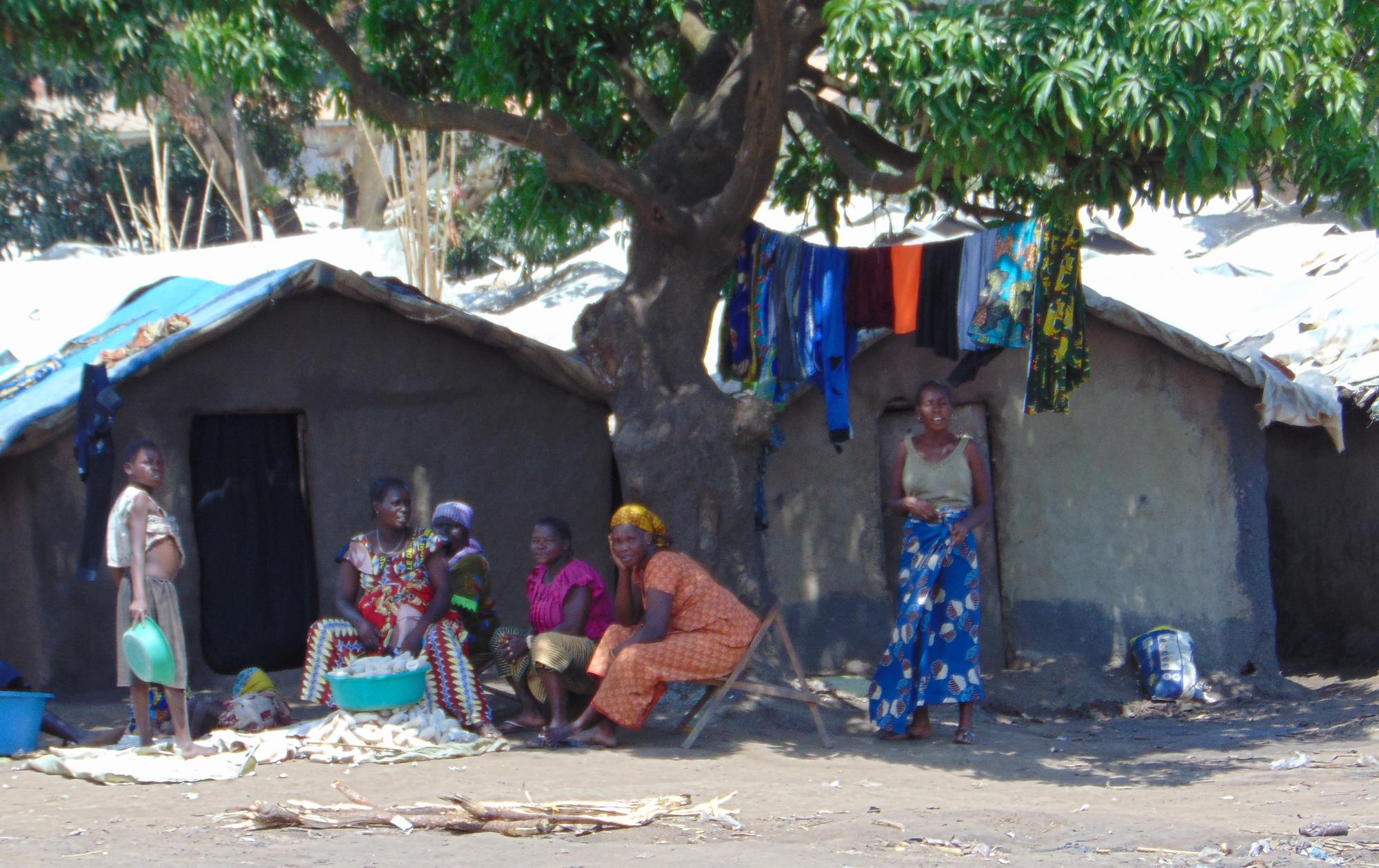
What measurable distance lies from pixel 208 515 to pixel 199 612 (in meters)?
0.52

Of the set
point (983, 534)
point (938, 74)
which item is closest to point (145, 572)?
point (938, 74)

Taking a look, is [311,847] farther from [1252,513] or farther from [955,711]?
[1252,513]

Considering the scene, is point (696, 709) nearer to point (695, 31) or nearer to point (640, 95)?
Answer: point (640, 95)

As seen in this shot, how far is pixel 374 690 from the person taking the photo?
622 centimetres

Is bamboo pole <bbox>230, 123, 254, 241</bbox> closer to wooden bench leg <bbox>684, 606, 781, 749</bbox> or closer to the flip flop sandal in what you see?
the flip flop sandal

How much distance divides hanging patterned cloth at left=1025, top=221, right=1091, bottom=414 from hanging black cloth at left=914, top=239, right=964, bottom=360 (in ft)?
1.53

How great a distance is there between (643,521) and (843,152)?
7.82 feet

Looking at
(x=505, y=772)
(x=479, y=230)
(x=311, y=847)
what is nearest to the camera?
(x=311, y=847)

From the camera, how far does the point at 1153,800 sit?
562cm

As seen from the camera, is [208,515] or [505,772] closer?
[505,772]

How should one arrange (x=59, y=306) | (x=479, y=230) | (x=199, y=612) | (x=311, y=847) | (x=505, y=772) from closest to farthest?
(x=311, y=847), (x=505, y=772), (x=199, y=612), (x=59, y=306), (x=479, y=230)

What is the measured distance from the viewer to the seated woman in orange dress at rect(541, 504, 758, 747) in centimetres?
634

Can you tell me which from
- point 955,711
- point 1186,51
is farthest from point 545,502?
point 1186,51

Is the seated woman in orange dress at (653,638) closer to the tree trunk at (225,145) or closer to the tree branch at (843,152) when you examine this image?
the tree branch at (843,152)
